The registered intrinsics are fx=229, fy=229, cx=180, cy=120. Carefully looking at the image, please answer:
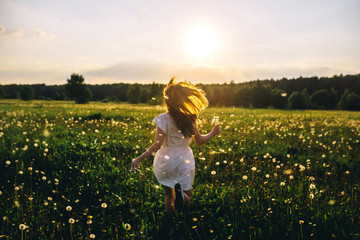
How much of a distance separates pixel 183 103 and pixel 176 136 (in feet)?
1.41

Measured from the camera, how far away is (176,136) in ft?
9.54

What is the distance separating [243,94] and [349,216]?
60.7 m

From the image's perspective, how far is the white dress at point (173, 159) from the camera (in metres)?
2.85

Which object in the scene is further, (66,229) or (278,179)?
(278,179)

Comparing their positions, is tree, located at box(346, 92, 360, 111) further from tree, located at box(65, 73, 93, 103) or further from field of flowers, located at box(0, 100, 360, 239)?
field of flowers, located at box(0, 100, 360, 239)

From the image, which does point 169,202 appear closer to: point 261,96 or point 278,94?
point 261,96

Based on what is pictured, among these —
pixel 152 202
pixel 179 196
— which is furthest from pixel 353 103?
pixel 179 196

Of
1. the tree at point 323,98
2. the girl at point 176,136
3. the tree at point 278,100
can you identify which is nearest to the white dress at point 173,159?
the girl at point 176,136

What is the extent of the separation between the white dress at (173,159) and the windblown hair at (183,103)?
0.09 metres

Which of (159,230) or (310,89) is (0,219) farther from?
(310,89)

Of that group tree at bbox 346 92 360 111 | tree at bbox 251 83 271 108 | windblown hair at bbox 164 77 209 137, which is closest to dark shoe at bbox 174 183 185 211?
windblown hair at bbox 164 77 209 137

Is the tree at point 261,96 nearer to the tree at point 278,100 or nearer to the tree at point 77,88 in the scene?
the tree at point 278,100

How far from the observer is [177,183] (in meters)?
2.66

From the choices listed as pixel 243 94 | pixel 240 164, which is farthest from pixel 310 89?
pixel 240 164
